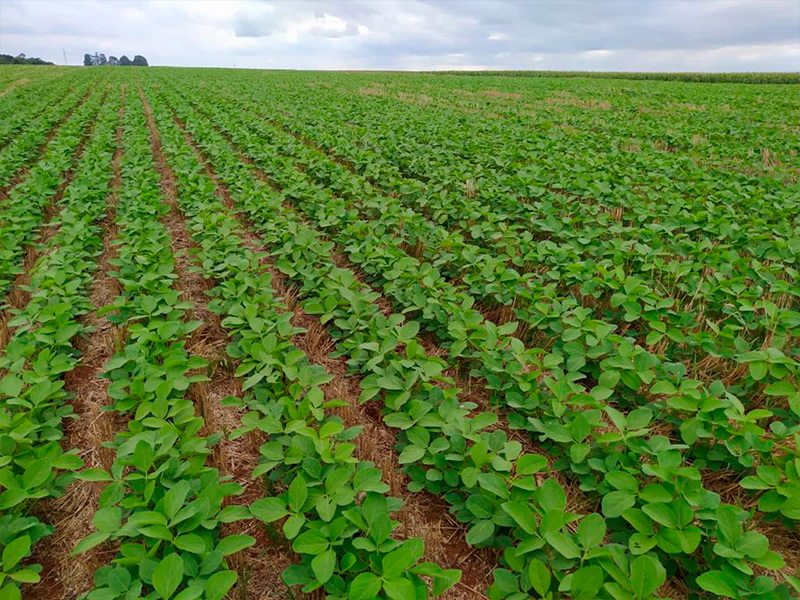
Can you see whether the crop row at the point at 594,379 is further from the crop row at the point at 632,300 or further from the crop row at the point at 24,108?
the crop row at the point at 24,108

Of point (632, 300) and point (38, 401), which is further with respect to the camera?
point (632, 300)

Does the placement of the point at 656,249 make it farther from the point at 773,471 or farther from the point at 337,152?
the point at 337,152

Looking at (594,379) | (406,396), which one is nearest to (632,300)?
(594,379)

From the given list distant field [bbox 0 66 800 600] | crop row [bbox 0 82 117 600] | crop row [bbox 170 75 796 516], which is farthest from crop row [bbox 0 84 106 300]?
crop row [bbox 170 75 796 516]

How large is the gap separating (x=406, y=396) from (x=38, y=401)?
1781 mm

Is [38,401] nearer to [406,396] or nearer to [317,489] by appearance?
[317,489]

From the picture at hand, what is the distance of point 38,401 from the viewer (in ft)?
7.14

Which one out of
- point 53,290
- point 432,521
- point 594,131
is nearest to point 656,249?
point 432,521

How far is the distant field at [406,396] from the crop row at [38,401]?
0.05 feet

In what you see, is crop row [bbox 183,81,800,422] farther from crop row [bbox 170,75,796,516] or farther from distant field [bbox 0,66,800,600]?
crop row [bbox 170,75,796,516]

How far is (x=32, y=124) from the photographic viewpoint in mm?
11062

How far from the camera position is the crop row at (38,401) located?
1.69 m

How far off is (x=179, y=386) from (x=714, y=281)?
3.74 m

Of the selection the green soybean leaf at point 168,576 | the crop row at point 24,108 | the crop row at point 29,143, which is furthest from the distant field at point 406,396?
the crop row at point 24,108
